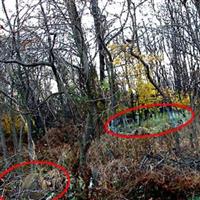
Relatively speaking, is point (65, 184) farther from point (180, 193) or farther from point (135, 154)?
point (135, 154)

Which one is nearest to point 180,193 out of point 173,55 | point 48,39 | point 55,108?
point 48,39

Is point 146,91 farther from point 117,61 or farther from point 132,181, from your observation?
point 132,181

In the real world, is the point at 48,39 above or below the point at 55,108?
above

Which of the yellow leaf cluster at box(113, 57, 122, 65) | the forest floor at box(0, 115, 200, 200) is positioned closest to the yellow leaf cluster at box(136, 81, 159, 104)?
the yellow leaf cluster at box(113, 57, 122, 65)

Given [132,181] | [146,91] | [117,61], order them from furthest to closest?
1. [146,91]
2. [117,61]
3. [132,181]

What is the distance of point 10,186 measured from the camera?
5516mm

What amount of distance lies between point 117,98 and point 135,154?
3.71m

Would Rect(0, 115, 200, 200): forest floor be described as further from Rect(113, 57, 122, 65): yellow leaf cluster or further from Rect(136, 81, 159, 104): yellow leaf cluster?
Rect(136, 81, 159, 104): yellow leaf cluster

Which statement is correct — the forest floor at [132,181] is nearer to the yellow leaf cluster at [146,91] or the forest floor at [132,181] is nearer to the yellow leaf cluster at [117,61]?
the yellow leaf cluster at [117,61]

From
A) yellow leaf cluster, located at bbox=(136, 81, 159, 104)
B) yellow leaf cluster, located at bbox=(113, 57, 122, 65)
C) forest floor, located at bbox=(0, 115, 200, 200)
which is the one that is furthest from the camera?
yellow leaf cluster, located at bbox=(136, 81, 159, 104)

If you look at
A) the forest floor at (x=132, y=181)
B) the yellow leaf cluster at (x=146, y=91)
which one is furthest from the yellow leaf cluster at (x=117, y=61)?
the forest floor at (x=132, y=181)

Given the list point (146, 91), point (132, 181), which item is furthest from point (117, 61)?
point (132, 181)

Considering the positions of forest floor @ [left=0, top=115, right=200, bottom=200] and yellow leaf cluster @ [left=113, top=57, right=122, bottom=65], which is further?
yellow leaf cluster @ [left=113, top=57, right=122, bottom=65]

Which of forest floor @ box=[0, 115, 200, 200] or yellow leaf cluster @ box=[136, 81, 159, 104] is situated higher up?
yellow leaf cluster @ box=[136, 81, 159, 104]
